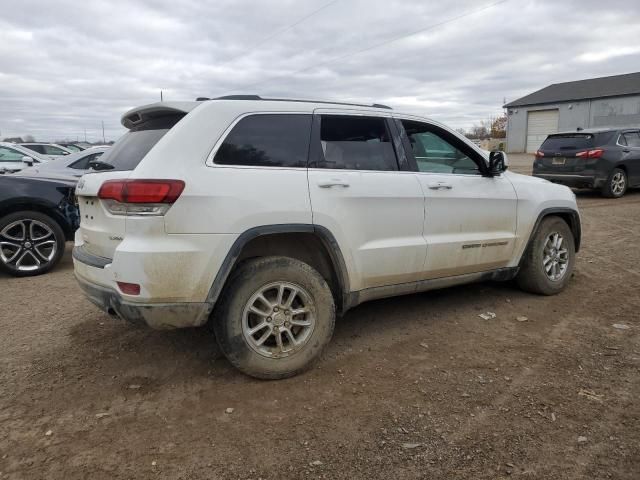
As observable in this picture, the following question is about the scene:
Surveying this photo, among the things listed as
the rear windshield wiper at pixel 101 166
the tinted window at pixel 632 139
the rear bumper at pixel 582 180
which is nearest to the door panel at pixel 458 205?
the rear windshield wiper at pixel 101 166

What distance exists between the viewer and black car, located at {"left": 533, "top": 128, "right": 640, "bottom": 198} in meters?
11.9

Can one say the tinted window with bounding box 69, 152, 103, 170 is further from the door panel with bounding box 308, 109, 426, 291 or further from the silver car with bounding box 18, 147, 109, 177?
the door panel with bounding box 308, 109, 426, 291

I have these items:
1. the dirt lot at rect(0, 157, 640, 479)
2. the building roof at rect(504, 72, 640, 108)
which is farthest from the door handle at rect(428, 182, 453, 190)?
the building roof at rect(504, 72, 640, 108)

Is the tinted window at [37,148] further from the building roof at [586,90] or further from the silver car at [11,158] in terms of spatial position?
the building roof at [586,90]

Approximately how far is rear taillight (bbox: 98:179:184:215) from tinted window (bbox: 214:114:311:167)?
0.35 metres

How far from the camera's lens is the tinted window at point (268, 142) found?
3199 mm

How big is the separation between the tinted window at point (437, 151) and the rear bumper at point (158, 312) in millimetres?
2077

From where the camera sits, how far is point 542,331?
414 cm

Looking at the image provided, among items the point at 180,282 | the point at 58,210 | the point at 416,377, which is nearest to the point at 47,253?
the point at 58,210

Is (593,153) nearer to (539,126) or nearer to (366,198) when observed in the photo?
(366,198)

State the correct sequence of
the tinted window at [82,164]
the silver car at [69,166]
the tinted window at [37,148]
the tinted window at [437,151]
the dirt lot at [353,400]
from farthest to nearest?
the tinted window at [37,148] < the tinted window at [82,164] < the silver car at [69,166] < the tinted window at [437,151] < the dirt lot at [353,400]

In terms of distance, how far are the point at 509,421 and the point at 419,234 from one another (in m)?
1.55

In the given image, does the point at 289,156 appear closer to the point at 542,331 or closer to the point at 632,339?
the point at 542,331

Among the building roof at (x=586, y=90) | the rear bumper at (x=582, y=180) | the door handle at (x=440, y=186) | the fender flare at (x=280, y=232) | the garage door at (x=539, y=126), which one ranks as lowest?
the fender flare at (x=280, y=232)
